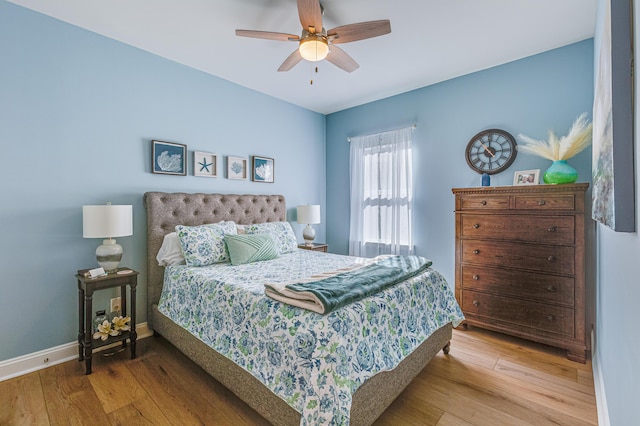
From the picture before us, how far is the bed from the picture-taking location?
1438 millimetres

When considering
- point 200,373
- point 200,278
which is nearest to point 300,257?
point 200,278

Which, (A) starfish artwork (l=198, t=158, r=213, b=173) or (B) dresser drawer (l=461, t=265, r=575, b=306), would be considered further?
(A) starfish artwork (l=198, t=158, r=213, b=173)

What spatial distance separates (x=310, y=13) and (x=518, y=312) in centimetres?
286

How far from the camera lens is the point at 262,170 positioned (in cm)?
369

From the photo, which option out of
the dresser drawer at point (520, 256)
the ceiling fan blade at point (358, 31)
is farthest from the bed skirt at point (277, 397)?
the ceiling fan blade at point (358, 31)

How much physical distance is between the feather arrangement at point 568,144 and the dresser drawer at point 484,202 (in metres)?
0.48

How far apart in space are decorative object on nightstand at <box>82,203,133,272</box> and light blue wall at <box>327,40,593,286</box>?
2870mm

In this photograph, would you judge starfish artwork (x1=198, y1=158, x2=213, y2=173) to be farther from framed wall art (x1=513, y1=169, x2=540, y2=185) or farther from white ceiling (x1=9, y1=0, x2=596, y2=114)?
framed wall art (x1=513, y1=169, x2=540, y2=185)

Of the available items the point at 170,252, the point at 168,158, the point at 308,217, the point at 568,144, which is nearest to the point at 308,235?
the point at 308,217

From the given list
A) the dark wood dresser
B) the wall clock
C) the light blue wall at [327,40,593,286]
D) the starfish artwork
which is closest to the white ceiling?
the light blue wall at [327,40,593,286]

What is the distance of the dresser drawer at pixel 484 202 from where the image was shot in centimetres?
258

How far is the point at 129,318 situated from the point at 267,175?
2126mm

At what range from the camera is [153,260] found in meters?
2.64

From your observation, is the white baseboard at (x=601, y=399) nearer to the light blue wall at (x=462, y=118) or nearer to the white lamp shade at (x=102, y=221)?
the light blue wall at (x=462, y=118)
